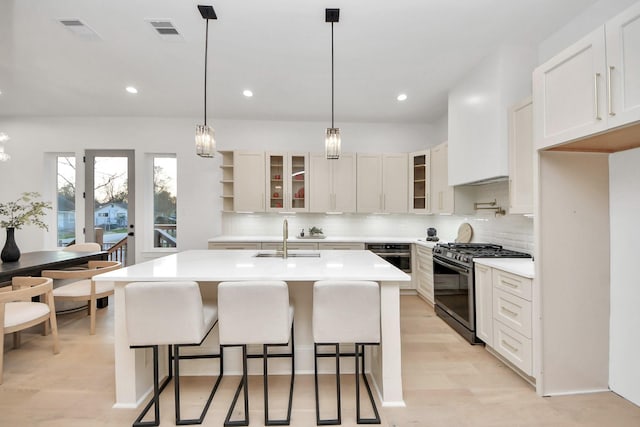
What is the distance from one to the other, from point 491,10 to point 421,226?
3.37 metres

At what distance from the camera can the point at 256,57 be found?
2.90m

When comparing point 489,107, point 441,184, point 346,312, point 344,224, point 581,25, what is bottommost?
point 346,312

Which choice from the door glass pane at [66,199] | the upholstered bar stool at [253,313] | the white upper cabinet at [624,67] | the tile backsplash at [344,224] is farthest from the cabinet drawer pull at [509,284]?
the door glass pane at [66,199]

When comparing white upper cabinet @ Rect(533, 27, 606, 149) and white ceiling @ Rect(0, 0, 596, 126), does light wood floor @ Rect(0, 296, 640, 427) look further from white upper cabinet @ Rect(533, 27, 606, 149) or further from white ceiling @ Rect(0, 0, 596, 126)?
white ceiling @ Rect(0, 0, 596, 126)

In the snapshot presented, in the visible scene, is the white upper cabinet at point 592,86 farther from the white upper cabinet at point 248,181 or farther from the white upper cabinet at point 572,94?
the white upper cabinet at point 248,181

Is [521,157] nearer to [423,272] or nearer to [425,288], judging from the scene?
[423,272]

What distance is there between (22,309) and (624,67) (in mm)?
4612

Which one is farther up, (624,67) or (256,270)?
(624,67)

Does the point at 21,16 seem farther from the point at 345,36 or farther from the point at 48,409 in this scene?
the point at 48,409

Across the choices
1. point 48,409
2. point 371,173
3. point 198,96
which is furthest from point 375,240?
point 48,409

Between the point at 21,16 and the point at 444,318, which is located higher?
the point at 21,16

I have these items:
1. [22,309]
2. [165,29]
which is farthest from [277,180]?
[22,309]

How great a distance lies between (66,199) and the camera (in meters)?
4.85

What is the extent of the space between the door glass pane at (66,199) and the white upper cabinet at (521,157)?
6464mm
